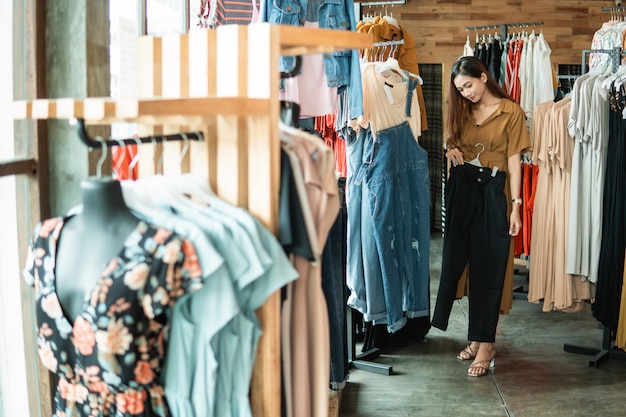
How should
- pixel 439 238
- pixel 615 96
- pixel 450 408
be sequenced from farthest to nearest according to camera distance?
pixel 439 238 → pixel 615 96 → pixel 450 408

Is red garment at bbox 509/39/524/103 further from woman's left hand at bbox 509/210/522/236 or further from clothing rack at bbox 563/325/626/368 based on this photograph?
clothing rack at bbox 563/325/626/368

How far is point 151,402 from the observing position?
1.66m

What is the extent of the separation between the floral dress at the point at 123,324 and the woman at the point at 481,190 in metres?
2.94

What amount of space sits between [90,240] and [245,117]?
45 centimetres

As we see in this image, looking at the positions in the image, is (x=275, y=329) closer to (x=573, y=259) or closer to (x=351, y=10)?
(x=351, y=10)

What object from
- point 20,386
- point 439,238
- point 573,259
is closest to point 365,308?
→ point 573,259

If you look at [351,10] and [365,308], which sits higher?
[351,10]

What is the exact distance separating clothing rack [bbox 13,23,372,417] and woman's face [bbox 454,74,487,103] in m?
2.42

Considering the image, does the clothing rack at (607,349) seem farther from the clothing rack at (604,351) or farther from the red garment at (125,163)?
the red garment at (125,163)

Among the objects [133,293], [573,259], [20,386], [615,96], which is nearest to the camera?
[133,293]

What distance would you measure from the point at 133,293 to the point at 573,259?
3690mm

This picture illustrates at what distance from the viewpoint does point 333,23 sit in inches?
128

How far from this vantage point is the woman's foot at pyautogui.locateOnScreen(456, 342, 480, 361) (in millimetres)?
4605

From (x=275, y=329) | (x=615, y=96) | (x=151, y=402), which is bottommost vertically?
(x=151, y=402)
